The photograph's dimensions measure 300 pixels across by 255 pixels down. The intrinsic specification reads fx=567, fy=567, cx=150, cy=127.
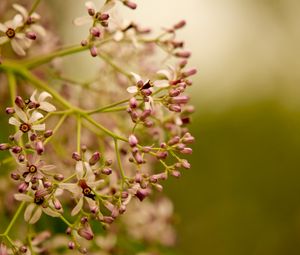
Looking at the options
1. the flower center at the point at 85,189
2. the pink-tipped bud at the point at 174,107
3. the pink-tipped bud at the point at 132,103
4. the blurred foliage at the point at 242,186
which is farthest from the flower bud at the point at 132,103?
the blurred foliage at the point at 242,186

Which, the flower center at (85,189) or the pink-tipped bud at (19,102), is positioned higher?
the pink-tipped bud at (19,102)

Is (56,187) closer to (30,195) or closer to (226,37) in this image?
(30,195)

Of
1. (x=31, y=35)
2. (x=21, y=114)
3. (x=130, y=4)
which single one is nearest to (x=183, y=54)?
(x=130, y=4)

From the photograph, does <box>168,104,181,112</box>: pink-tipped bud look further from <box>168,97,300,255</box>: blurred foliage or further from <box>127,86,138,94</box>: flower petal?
<box>168,97,300,255</box>: blurred foliage

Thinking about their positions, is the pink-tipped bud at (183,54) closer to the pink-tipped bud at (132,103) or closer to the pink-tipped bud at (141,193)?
the pink-tipped bud at (132,103)

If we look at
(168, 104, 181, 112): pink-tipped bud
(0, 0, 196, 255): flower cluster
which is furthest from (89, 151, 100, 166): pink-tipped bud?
(168, 104, 181, 112): pink-tipped bud

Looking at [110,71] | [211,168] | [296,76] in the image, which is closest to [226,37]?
[296,76]
